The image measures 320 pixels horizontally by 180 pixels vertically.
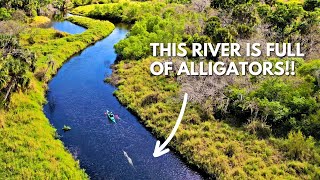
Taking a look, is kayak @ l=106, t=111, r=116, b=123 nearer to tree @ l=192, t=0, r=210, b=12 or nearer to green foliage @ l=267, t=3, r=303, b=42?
green foliage @ l=267, t=3, r=303, b=42

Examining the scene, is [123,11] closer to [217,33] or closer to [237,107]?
[217,33]

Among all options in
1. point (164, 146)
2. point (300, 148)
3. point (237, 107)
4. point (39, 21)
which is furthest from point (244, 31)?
point (39, 21)

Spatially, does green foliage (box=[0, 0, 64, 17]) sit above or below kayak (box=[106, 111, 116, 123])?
above

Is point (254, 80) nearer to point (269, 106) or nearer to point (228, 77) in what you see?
point (228, 77)

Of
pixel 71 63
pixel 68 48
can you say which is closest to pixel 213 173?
pixel 71 63

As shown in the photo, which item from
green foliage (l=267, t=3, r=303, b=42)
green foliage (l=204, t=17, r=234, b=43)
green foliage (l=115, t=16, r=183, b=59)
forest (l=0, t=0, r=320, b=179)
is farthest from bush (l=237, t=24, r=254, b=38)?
green foliage (l=115, t=16, r=183, b=59)
